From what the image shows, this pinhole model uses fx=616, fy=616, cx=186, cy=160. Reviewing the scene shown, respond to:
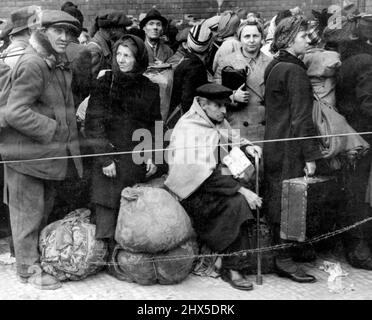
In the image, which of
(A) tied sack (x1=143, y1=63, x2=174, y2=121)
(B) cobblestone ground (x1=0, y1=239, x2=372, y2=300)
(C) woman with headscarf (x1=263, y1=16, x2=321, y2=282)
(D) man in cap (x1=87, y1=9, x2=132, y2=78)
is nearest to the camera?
(B) cobblestone ground (x1=0, y1=239, x2=372, y2=300)

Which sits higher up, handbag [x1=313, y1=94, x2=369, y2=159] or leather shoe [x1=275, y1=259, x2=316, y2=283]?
handbag [x1=313, y1=94, x2=369, y2=159]

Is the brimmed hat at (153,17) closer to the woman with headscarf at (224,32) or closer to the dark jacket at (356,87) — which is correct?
the woman with headscarf at (224,32)

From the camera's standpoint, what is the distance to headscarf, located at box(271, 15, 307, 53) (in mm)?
4816

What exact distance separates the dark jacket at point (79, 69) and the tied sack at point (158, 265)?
1309 millimetres

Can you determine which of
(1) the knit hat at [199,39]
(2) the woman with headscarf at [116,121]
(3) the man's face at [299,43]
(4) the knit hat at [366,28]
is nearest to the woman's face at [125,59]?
(2) the woman with headscarf at [116,121]

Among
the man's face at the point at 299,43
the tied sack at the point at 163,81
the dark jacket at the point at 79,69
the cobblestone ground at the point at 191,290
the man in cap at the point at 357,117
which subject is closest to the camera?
the cobblestone ground at the point at 191,290

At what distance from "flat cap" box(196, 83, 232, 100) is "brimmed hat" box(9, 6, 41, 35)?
1464 millimetres

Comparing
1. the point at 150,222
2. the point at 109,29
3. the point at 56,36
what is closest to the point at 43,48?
the point at 56,36

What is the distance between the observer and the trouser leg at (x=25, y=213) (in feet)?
15.8

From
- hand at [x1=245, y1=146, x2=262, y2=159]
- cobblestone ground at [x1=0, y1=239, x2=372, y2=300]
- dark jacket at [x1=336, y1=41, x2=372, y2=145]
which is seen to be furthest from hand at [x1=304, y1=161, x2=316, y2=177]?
cobblestone ground at [x1=0, y1=239, x2=372, y2=300]

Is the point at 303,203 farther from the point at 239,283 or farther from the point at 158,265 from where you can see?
the point at 158,265

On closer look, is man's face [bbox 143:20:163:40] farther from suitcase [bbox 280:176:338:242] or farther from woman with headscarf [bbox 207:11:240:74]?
suitcase [bbox 280:176:338:242]

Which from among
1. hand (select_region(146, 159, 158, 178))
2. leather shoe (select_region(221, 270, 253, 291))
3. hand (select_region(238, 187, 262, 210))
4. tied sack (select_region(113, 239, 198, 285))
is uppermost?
hand (select_region(146, 159, 158, 178))

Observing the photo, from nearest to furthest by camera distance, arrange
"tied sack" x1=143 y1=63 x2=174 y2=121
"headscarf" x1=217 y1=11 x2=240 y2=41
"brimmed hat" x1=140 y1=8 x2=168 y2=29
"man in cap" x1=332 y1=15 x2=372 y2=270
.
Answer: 1. "man in cap" x1=332 y1=15 x2=372 y2=270
2. "tied sack" x1=143 y1=63 x2=174 y2=121
3. "brimmed hat" x1=140 y1=8 x2=168 y2=29
4. "headscarf" x1=217 y1=11 x2=240 y2=41
